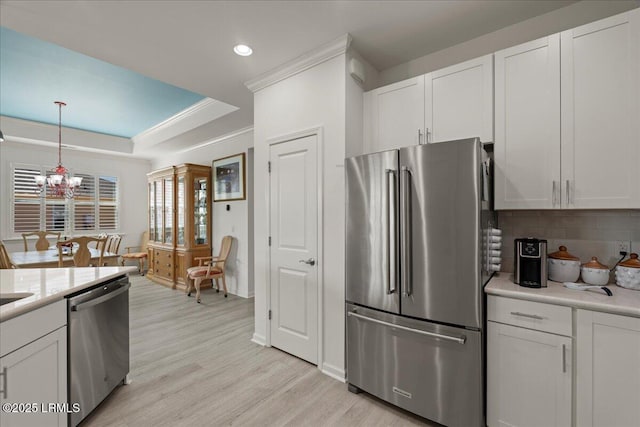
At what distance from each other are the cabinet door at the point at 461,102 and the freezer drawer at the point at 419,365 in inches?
56.6

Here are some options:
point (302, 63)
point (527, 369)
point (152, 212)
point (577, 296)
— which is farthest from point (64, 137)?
point (577, 296)

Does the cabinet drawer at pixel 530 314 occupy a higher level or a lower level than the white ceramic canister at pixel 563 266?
lower

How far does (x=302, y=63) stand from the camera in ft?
8.71

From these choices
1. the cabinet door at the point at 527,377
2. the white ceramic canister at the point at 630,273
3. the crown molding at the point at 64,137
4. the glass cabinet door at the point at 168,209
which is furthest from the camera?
the glass cabinet door at the point at 168,209

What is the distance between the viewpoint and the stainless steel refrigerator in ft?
5.62

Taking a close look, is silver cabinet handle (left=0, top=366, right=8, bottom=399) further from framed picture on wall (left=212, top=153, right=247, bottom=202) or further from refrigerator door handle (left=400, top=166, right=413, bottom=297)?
framed picture on wall (left=212, top=153, right=247, bottom=202)

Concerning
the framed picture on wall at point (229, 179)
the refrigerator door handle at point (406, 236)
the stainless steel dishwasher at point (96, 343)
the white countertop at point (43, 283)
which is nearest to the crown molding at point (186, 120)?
the framed picture on wall at point (229, 179)

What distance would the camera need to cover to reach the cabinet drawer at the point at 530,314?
5.14ft

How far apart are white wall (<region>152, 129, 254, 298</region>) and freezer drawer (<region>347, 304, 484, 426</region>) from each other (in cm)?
298

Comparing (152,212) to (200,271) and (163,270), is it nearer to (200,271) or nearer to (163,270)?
(163,270)

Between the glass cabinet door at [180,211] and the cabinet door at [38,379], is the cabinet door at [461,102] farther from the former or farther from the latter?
the glass cabinet door at [180,211]

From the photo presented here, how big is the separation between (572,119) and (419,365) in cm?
188

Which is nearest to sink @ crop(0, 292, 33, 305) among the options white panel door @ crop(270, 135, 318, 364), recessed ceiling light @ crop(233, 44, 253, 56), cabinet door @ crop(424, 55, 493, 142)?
white panel door @ crop(270, 135, 318, 364)

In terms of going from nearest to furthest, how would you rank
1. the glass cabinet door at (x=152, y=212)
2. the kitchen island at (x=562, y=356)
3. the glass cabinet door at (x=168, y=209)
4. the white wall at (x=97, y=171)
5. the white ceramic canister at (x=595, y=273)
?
the kitchen island at (x=562, y=356) < the white ceramic canister at (x=595, y=273) < the white wall at (x=97, y=171) < the glass cabinet door at (x=168, y=209) < the glass cabinet door at (x=152, y=212)
